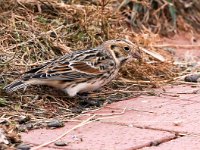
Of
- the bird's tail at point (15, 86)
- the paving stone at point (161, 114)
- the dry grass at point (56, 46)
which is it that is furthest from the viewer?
the dry grass at point (56, 46)

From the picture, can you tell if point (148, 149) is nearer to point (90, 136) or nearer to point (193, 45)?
point (90, 136)

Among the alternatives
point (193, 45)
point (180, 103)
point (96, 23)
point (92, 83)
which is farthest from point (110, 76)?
point (193, 45)

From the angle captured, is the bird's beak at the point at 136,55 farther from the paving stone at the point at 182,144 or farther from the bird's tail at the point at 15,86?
the paving stone at the point at 182,144

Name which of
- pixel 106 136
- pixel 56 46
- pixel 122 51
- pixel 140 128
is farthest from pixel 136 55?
pixel 106 136

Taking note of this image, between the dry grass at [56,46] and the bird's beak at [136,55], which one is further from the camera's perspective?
the bird's beak at [136,55]

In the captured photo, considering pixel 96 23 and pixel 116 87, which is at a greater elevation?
pixel 96 23

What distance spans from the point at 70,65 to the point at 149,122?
1072 millimetres

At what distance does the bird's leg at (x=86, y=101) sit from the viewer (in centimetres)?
627

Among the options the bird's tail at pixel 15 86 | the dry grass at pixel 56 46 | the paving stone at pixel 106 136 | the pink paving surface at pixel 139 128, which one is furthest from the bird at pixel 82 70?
the paving stone at pixel 106 136

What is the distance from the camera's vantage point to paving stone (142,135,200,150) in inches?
192

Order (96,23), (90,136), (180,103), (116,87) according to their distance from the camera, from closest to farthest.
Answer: (90,136), (180,103), (116,87), (96,23)

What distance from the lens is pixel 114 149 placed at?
477 cm

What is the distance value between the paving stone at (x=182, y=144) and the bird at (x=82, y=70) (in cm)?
143

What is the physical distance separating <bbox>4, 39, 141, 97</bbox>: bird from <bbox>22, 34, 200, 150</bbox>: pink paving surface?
0.94 ft
